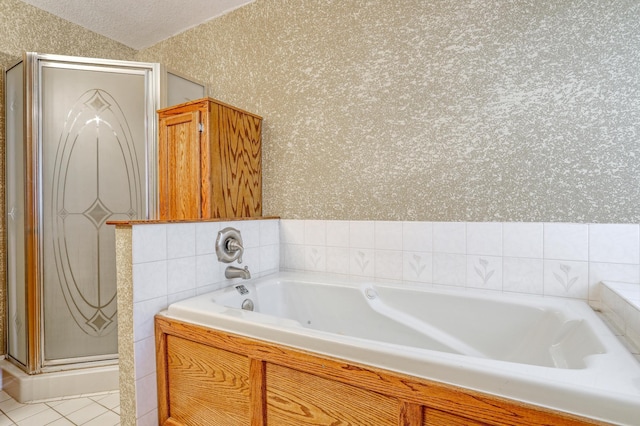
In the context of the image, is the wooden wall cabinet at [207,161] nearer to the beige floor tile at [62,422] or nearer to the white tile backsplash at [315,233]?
the white tile backsplash at [315,233]

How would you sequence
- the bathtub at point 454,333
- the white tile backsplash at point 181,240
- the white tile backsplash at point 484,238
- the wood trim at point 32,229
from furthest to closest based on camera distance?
1. the wood trim at point 32,229
2. the white tile backsplash at point 484,238
3. the white tile backsplash at point 181,240
4. the bathtub at point 454,333

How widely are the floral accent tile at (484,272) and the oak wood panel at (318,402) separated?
954mm

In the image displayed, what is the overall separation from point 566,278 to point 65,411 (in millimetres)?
2612

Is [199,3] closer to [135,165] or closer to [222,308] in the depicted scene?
[135,165]

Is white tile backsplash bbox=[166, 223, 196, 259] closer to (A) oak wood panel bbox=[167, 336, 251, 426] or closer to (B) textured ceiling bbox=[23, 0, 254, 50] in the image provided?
(A) oak wood panel bbox=[167, 336, 251, 426]

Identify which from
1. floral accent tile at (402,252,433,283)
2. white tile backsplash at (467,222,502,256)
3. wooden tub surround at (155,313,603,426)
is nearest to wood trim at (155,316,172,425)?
wooden tub surround at (155,313,603,426)

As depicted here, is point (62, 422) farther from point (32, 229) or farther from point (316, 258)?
point (316, 258)

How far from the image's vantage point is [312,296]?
71.6 inches

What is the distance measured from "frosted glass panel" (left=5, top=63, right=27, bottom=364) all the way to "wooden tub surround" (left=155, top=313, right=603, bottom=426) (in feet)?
4.47

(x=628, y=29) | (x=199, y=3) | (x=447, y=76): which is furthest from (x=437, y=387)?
(x=199, y=3)

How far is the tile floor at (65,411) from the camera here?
64.5 inches

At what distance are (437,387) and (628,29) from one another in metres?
1.65

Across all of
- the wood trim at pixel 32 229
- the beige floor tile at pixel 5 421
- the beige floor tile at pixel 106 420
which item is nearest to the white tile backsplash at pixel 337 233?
the beige floor tile at pixel 106 420

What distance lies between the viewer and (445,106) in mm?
1643
